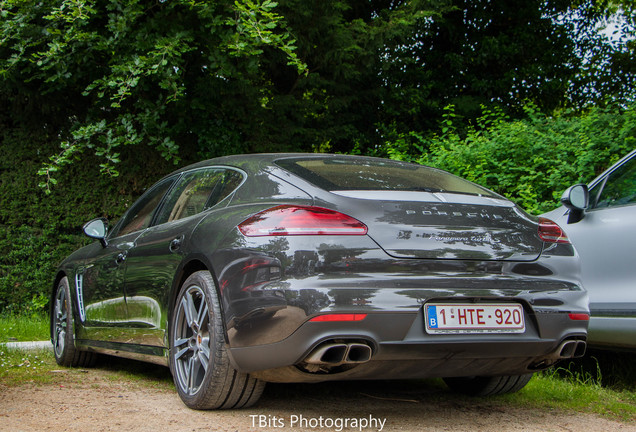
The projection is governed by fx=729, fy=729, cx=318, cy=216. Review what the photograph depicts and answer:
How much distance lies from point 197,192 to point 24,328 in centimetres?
439

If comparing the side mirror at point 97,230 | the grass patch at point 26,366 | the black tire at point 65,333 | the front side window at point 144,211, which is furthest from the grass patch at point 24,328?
the front side window at point 144,211

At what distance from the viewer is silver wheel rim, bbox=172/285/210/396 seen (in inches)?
146

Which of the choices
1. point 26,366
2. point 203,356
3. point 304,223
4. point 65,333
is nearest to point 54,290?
point 65,333

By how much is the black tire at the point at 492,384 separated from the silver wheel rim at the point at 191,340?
1678mm

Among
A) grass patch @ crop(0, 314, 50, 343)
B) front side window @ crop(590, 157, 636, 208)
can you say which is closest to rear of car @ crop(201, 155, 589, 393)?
front side window @ crop(590, 157, 636, 208)

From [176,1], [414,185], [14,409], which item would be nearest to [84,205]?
[176,1]

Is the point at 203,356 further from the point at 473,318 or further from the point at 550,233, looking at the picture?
the point at 550,233

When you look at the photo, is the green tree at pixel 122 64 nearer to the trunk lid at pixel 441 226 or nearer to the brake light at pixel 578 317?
the trunk lid at pixel 441 226

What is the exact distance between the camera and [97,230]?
535 cm

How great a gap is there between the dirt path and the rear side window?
109cm

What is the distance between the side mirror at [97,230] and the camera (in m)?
5.33

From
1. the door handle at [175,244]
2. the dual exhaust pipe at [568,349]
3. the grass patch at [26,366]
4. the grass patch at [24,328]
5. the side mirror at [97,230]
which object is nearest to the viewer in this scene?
the dual exhaust pipe at [568,349]

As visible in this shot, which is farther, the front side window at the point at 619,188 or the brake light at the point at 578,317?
the front side window at the point at 619,188

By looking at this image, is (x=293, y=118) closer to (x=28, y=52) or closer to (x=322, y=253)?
(x=28, y=52)
